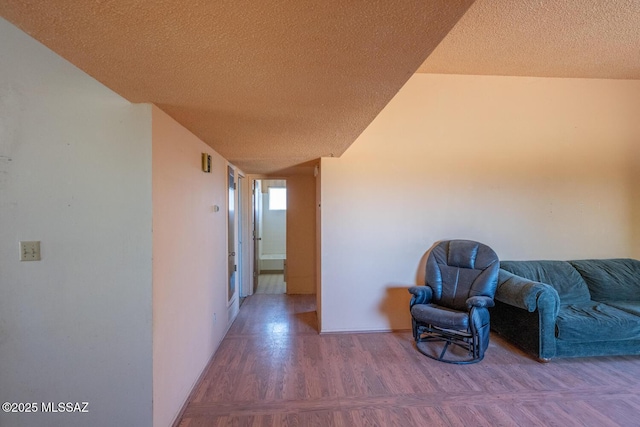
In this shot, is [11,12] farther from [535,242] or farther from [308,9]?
[535,242]

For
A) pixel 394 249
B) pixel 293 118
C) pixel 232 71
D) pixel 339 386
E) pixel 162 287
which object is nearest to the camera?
pixel 232 71

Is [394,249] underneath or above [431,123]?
underneath

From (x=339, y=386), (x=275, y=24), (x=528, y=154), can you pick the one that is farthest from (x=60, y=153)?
(x=528, y=154)

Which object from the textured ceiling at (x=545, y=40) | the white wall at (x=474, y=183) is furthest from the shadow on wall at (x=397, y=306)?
the textured ceiling at (x=545, y=40)

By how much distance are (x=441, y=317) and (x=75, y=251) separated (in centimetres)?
283

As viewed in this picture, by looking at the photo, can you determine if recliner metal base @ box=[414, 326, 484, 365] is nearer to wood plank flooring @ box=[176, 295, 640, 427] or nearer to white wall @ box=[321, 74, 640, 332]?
wood plank flooring @ box=[176, 295, 640, 427]

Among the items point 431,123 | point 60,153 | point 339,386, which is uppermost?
point 431,123

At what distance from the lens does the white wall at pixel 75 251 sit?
4.83ft

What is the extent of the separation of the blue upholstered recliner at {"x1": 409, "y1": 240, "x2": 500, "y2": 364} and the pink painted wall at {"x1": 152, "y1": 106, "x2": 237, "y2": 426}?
2049mm

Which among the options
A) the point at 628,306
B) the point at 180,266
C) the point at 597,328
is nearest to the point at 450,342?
the point at 597,328

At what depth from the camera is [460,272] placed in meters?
2.92

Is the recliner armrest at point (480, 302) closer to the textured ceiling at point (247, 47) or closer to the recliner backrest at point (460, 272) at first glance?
the recliner backrest at point (460, 272)

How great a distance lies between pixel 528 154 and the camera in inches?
131

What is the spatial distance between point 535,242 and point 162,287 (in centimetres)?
403
